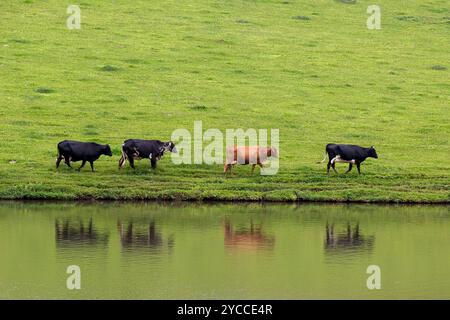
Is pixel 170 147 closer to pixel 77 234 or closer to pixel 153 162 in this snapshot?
pixel 153 162

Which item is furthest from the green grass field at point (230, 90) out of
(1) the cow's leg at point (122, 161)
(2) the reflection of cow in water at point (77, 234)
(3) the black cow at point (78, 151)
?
(2) the reflection of cow in water at point (77, 234)

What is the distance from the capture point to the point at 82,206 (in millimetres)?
29719

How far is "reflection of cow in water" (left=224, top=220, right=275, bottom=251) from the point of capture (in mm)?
24516

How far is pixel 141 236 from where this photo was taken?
25.4 m

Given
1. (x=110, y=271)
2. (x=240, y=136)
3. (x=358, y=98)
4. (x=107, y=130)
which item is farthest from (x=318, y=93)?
(x=110, y=271)

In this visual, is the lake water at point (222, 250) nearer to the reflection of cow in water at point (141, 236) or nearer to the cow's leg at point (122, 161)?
the reflection of cow in water at point (141, 236)

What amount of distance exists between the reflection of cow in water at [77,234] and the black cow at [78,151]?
5.81 meters

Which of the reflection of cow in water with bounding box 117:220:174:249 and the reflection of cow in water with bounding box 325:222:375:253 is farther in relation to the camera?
the reflection of cow in water with bounding box 325:222:375:253

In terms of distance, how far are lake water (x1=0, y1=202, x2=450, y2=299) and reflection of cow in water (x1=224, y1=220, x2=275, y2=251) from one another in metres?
0.03

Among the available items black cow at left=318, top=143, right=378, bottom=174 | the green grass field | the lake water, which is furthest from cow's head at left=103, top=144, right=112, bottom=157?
black cow at left=318, top=143, right=378, bottom=174

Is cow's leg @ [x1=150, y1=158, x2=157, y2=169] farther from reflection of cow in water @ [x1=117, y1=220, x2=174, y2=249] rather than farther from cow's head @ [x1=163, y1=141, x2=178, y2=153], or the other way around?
reflection of cow in water @ [x1=117, y1=220, x2=174, y2=249]

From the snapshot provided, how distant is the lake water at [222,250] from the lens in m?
19.8

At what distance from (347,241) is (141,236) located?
5.31 meters

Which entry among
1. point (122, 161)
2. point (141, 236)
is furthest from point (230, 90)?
point (141, 236)
